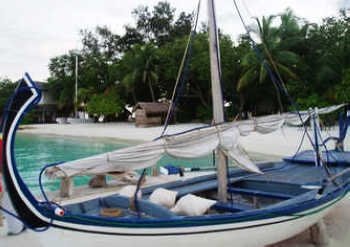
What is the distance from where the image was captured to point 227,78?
98.8 feet

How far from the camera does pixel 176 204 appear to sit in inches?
203

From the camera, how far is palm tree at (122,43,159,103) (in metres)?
Answer: 33.8

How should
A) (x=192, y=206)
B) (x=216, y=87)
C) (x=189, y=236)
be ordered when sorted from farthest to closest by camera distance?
(x=216, y=87)
(x=192, y=206)
(x=189, y=236)

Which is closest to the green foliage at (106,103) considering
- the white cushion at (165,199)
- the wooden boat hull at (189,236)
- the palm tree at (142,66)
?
the palm tree at (142,66)

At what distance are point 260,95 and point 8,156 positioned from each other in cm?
2907

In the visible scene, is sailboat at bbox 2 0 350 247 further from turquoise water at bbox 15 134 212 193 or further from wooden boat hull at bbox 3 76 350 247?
turquoise water at bbox 15 134 212 193

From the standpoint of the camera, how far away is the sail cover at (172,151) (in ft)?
14.6

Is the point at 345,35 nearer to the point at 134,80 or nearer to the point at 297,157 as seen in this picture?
the point at 134,80

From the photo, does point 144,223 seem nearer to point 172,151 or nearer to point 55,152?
point 172,151

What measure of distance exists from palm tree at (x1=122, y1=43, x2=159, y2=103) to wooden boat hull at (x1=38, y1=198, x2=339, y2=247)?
96.5 feet

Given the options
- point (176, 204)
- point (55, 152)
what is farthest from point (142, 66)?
point (176, 204)

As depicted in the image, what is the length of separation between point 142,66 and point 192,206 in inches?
1180

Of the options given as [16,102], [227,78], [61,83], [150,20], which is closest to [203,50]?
[227,78]

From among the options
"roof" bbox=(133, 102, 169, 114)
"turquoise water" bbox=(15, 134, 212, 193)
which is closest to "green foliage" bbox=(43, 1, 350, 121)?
"roof" bbox=(133, 102, 169, 114)
